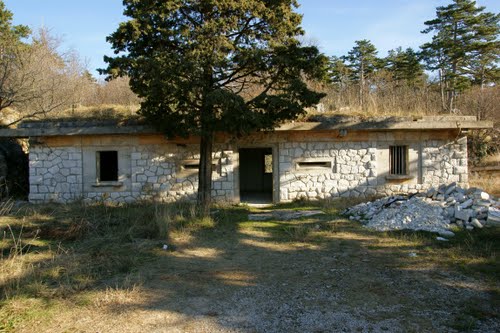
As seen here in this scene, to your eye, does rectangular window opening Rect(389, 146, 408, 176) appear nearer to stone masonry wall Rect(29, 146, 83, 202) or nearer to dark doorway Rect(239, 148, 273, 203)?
dark doorway Rect(239, 148, 273, 203)

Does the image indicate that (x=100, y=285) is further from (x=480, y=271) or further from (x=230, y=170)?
(x=230, y=170)

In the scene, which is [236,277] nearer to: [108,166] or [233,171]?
[233,171]

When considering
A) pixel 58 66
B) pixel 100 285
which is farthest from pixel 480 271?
pixel 58 66

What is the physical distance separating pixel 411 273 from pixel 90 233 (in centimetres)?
587

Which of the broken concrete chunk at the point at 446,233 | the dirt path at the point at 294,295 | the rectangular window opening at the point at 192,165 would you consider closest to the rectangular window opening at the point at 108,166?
the rectangular window opening at the point at 192,165

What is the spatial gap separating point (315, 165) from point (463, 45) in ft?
59.4

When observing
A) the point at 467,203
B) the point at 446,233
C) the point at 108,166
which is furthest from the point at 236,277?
the point at 108,166

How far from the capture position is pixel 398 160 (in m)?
12.5

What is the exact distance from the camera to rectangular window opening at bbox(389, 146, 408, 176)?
12.4 meters

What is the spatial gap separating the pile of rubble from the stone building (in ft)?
8.67

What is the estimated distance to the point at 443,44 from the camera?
948 inches

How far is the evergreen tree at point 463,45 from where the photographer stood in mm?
23562

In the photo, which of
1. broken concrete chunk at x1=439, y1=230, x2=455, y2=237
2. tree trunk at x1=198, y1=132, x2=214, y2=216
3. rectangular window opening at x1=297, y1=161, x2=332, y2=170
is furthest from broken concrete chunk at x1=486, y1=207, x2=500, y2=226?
tree trunk at x1=198, y1=132, x2=214, y2=216

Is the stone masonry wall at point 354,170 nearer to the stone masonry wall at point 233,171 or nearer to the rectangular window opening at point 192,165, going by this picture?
the stone masonry wall at point 233,171
